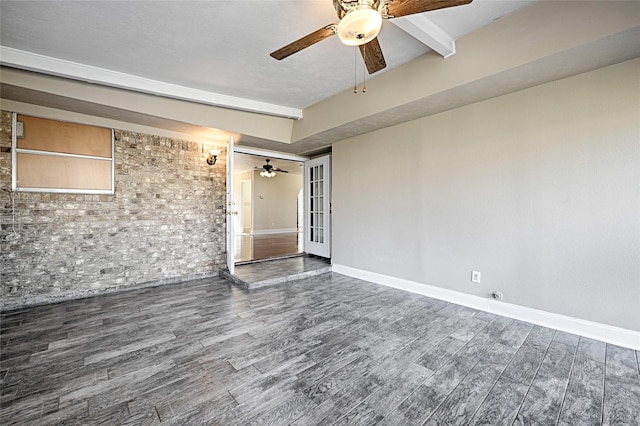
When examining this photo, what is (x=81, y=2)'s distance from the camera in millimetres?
2113

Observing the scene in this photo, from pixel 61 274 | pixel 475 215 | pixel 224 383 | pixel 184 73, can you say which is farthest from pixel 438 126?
pixel 61 274

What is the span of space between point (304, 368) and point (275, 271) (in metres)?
2.65

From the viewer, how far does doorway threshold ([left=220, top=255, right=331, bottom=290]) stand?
4074mm

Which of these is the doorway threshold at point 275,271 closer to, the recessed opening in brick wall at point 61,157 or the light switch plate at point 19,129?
the recessed opening in brick wall at point 61,157

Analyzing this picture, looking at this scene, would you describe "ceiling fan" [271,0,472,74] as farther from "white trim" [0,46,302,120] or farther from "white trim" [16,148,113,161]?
"white trim" [16,148,113,161]

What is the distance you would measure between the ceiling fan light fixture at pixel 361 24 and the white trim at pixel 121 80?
2.69 metres

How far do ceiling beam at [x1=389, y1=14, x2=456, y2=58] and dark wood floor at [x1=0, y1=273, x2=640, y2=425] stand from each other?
107 inches

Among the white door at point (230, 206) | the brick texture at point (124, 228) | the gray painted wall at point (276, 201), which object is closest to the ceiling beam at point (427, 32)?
the white door at point (230, 206)

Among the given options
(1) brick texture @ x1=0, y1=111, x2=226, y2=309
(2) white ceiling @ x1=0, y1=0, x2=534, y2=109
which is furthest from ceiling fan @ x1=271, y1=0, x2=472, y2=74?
(1) brick texture @ x1=0, y1=111, x2=226, y2=309

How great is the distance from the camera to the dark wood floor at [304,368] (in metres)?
1.58

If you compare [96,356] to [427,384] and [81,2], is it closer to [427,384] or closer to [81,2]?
[427,384]

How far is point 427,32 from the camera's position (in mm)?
2367

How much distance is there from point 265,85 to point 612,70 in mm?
3543

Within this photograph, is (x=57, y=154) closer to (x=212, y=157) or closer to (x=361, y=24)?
(x=212, y=157)
